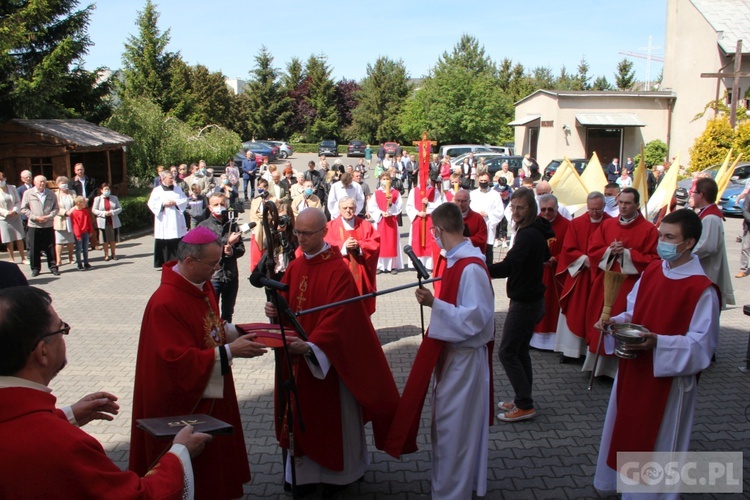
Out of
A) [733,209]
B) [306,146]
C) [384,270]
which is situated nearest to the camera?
[384,270]

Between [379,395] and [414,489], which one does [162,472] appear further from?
[414,489]

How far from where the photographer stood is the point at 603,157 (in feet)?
120

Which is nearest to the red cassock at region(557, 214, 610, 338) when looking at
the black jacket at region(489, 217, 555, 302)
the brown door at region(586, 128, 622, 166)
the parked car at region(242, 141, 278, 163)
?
the black jacket at region(489, 217, 555, 302)

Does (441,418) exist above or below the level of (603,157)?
below

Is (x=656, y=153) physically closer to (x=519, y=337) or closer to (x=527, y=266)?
(x=527, y=266)

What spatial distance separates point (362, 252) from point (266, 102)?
2153 inches

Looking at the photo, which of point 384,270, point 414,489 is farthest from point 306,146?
point 414,489

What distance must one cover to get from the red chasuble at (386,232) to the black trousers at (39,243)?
6.76 meters

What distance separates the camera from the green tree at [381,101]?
61.3m

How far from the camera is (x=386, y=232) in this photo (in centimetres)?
1270

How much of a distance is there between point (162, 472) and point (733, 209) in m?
22.1

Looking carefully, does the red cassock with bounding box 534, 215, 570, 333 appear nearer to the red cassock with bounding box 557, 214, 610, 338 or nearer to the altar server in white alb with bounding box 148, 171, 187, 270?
the red cassock with bounding box 557, 214, 610, 338

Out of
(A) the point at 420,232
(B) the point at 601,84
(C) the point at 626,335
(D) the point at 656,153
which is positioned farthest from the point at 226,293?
(B) the point at 601,84

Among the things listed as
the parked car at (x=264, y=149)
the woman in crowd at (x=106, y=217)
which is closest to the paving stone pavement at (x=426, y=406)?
the woman in crowd at (x=106, y=217)
